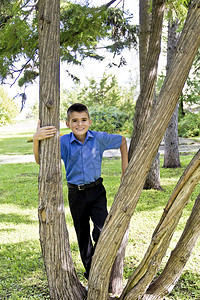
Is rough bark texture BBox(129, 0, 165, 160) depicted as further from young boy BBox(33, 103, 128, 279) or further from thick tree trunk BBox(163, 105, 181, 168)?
thick tree trunk BBox(163, 105, 181, 168)

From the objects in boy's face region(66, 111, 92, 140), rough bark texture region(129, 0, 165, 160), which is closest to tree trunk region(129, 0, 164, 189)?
rough bark texture region(129, 0, 165, 160)

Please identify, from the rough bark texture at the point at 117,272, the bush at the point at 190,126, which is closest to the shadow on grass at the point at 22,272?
the rough bark texture at the point at 117,272

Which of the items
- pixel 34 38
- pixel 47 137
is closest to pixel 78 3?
pixel 34 38

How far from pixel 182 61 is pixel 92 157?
1.11 m

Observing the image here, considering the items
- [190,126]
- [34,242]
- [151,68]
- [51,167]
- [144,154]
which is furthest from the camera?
[190,126]

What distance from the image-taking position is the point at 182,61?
1.95 metres

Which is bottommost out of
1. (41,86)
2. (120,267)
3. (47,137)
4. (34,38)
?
(120,267)

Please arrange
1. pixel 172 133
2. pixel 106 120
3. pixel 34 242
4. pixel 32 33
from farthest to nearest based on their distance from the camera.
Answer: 1. pixel 106 120
2. pixel 172 133
3. pixel 34 242
4. pixel 32 33

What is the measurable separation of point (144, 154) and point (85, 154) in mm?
717

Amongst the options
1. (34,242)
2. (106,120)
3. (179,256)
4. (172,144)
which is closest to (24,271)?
(34,242)

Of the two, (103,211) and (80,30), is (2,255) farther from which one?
(80,30)

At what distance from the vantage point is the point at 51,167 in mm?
2209

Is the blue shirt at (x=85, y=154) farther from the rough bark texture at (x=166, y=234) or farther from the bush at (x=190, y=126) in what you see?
the bush at (x=190, y=126)

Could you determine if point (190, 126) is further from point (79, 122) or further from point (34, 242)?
point (79, 122)
